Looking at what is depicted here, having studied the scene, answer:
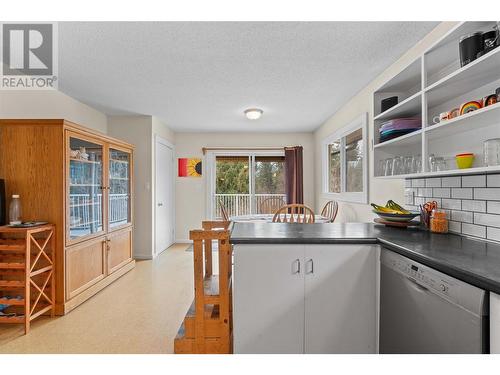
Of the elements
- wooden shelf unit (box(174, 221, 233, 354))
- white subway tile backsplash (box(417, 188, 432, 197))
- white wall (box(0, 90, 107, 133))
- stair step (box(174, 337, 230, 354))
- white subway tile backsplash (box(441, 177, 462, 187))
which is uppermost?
white wall (box(0, 90, 107, 133))

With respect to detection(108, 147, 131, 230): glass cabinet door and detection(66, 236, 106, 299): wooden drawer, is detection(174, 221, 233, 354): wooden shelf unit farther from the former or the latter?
detection(108, 147, 131, 230): glass cabinet door

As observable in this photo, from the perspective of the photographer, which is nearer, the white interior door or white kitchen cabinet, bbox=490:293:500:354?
white kitchen cabinet, bbox=490:293:500:354

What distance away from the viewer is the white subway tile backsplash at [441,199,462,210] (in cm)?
180

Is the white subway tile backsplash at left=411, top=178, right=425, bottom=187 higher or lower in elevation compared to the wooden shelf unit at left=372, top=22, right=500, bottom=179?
lower

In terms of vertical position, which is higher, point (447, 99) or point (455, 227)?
point (447, 99)

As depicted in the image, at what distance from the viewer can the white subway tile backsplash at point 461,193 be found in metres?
1.72

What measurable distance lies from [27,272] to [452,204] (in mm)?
3169

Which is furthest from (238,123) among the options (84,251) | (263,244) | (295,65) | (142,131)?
A: (263,244)

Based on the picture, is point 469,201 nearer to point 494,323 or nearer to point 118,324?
point 494,323

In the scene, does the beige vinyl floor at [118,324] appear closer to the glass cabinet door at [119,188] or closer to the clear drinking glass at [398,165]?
the glass cabinet door at [119,188]

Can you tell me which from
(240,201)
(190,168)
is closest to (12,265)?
(190,168)

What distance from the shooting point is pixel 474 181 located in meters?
1.67

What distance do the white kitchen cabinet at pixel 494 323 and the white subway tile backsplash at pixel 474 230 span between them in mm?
832

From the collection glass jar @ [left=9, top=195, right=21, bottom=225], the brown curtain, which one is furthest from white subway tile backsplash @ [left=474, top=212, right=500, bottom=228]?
the brown curtain
